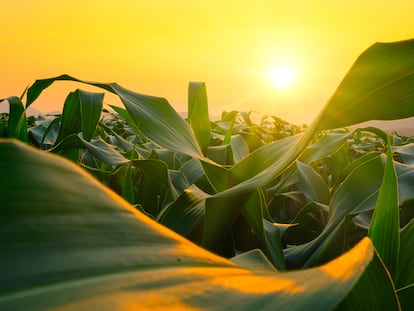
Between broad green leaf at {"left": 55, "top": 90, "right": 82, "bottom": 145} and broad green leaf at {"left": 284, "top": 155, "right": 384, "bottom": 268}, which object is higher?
broad green leaf at {"left": 55, "top": 90, "right": 82, "bottom": 145}

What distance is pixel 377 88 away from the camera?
0.37 meters

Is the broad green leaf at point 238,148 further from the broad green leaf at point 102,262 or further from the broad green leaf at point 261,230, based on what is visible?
the broad green leaf at point 102,262

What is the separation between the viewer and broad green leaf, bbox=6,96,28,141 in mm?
955

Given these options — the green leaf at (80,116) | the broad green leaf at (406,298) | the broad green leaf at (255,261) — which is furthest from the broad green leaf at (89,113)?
the broad green leaf at (406,298)

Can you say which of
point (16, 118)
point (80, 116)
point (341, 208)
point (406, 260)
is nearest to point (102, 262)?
point (406, 260)

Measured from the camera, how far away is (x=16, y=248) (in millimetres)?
180

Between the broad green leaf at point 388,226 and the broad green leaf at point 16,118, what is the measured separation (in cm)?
77

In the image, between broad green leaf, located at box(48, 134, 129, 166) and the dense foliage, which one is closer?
the dense foliage

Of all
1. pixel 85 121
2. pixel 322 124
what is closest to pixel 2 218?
pixel 322 124

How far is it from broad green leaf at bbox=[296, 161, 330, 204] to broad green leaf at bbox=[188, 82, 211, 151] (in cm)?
23

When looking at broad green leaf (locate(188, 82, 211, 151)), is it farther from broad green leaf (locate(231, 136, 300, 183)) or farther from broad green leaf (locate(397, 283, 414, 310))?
broad green leaf (locate(397, 283, 414, 310))

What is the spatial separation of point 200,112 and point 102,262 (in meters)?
0.78

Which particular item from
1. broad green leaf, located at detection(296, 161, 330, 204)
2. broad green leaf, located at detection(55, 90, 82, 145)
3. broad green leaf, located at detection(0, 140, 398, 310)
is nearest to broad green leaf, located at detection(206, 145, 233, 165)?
broad green leaf, located at detection(296, 161, 330, 204)

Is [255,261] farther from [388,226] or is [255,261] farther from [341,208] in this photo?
[341,208]
